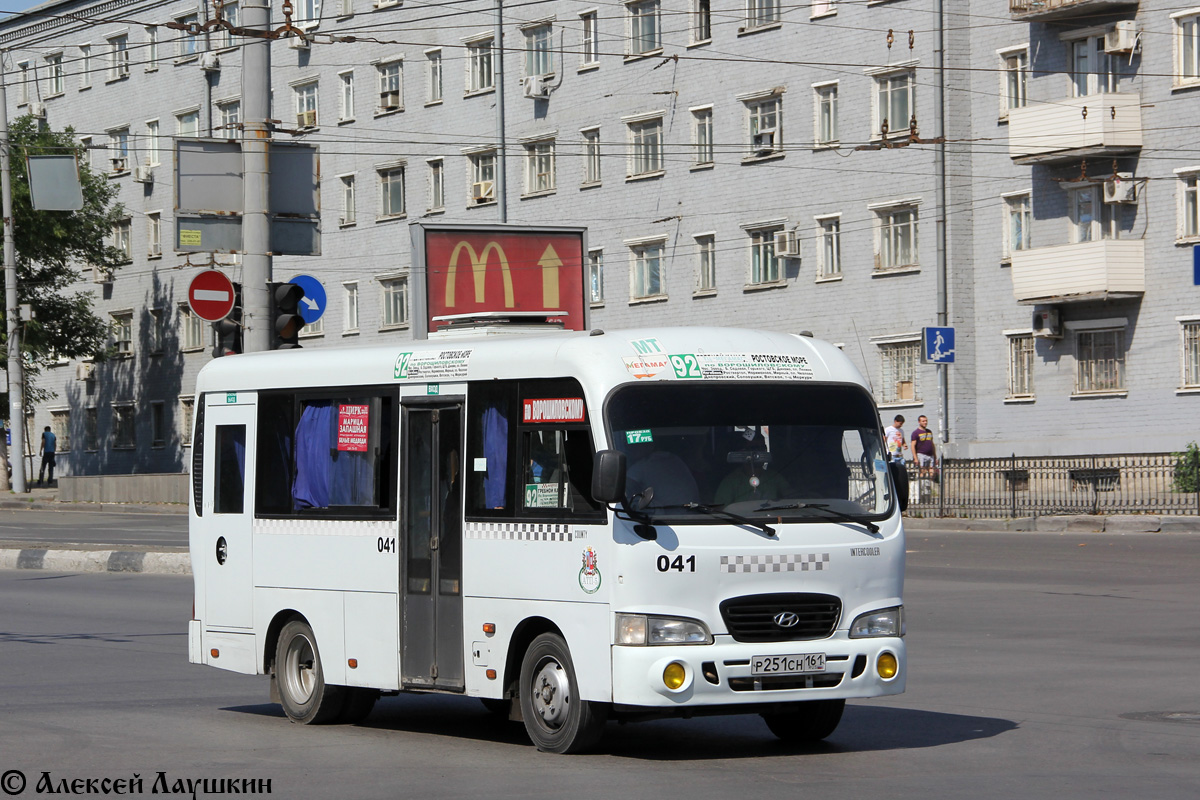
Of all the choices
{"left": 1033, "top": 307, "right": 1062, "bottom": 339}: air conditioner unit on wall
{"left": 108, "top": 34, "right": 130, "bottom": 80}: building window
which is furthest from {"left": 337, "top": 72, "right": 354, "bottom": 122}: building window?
{"left": 1033, "top": 307, "right": 1062, "bottom": 339}: air conditioner unit on wall

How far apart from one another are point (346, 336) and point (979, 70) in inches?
997

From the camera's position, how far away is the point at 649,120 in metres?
50.5

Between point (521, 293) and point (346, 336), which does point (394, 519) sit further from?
point (346, 336)

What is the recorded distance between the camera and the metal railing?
32750 mm

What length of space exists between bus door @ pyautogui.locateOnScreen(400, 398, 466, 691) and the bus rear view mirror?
4.82 ft

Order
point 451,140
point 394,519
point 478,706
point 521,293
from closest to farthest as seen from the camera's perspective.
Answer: point 394,519 → point 478,706 → point 521,293 → point 451,140

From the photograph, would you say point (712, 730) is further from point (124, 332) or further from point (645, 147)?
point (124, 332)

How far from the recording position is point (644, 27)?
50.5m

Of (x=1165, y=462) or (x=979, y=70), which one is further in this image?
(x=979, y=70)

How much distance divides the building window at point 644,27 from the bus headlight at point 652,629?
42.1 m

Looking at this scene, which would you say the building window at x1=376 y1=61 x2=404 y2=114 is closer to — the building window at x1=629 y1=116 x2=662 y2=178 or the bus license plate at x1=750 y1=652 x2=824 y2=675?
the building window at x1=629 y1=116 x2=662 y2=178

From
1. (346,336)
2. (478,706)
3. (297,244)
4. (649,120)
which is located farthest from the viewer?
(346,336)

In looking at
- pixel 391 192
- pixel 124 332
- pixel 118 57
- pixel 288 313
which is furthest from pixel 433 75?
pixel 288 313

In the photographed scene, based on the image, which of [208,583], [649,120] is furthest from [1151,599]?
[649,120]
